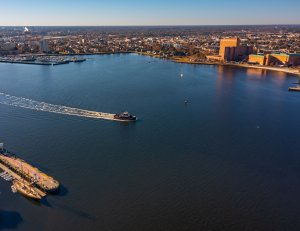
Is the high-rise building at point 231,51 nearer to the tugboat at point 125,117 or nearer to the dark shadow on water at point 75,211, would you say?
the tugboat at point 125,117

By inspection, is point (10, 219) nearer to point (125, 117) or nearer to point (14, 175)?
point (14, 175)

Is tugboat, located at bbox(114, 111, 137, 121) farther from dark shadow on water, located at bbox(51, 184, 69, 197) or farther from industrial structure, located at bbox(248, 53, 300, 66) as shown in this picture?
industrial structure, located at bbox(248, 53, 300, 66)

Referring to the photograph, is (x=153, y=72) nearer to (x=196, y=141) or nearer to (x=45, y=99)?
(x=45, y=99)

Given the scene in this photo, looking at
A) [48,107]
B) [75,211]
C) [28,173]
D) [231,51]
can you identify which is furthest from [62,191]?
[231,51]

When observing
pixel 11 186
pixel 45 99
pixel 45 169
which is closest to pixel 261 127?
pixel 45 169

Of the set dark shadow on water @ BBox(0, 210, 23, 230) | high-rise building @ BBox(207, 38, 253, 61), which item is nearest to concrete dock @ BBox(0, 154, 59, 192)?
dark shadow on water @ BBox(0, 210, 23, 230)

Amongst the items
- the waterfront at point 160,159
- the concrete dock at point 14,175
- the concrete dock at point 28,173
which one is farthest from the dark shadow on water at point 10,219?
the concrete dock at point 28,173
